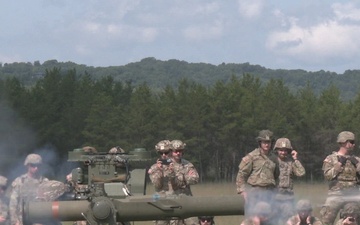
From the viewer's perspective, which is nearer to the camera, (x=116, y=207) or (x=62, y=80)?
(x=116, y=207)

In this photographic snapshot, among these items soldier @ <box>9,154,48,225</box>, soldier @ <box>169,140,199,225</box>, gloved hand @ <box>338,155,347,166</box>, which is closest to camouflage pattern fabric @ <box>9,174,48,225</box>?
soldier @ <box>9,154,48,225</box>

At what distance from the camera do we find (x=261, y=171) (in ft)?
48.2

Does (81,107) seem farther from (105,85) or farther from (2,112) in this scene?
(105,85)

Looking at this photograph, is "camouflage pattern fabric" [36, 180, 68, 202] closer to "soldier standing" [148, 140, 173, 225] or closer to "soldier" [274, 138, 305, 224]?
"soldier standing" [148, 140, 173, 225]

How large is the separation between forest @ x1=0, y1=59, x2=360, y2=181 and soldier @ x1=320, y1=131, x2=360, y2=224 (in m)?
45.1

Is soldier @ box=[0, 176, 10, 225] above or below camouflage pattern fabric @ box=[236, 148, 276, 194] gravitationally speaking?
below

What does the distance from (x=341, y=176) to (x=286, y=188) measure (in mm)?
783

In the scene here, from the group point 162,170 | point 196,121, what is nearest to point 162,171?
point 162,170

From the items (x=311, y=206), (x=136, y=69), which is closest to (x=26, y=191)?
(x=311, y=206)

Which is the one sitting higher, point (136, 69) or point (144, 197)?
point (136, 69)

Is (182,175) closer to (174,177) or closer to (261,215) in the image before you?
(174,177)

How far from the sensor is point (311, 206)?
1439 centimetres

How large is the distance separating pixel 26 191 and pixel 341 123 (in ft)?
153

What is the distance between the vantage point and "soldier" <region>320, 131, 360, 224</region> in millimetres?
15102
